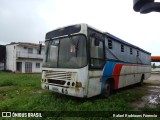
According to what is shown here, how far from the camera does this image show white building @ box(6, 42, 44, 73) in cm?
3675

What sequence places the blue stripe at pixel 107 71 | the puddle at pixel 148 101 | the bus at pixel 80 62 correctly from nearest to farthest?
the bus at pixel 80 62 → the puddle at pixel 148 101 → the blue stripe at pixel 107 71

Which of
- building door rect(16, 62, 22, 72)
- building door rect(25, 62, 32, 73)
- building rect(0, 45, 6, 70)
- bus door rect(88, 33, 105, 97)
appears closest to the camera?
bus door rect(88, 33, 105, 97)

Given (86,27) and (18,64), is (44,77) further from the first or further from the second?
(18,64)

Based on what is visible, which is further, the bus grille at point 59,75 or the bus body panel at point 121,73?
the bus body panel at point 121,73

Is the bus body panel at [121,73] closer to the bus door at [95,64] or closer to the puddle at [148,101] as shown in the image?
the bus door at [95,64]

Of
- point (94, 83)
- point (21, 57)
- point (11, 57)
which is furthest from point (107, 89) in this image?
point (11, 57)

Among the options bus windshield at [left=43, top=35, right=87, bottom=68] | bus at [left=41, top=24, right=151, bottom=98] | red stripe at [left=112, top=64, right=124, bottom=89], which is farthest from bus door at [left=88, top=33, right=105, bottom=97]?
red stripe at [left=112, top=64, right=124, bottom=89]

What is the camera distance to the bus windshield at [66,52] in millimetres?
6812

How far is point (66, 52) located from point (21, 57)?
32175 mm

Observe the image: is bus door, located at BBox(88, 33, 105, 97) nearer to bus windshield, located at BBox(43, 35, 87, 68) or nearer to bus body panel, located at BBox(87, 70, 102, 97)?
bus body panel, located at BBox(87, 70, 102, 97)

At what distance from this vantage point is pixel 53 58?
7.77 meters

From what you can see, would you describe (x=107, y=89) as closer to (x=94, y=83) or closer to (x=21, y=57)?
(x=94, y=83)

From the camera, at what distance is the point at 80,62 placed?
673cm

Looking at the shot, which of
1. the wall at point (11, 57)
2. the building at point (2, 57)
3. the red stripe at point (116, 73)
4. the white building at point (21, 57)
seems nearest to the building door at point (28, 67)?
the white building at point (21, 57)
